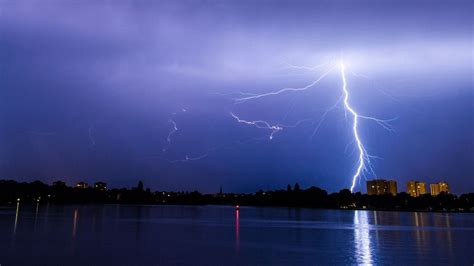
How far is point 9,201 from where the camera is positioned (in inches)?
6959

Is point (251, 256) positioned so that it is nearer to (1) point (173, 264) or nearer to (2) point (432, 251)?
(1) point (173, 264)

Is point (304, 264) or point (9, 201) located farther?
point (9, 201)

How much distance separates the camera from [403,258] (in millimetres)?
27156

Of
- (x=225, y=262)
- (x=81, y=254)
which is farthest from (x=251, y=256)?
(x=81, y=254)

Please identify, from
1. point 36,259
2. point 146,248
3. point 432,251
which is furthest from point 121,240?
point 432,251

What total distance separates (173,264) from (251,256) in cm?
565

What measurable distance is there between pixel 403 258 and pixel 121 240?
64.5 ft

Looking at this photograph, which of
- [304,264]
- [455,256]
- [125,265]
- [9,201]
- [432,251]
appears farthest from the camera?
[9,201]

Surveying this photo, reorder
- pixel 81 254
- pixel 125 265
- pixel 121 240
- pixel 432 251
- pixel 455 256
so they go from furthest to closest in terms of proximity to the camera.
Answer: pixel 121 240, pixel 432 251, pixel 455 256, pixel 81 254, pixel 125 265

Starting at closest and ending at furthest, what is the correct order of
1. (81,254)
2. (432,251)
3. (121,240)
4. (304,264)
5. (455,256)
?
(304,264) → (81,254) → (455,256) → (432,251) → (121,240)

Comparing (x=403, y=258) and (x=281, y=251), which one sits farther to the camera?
(x=281, y=251)

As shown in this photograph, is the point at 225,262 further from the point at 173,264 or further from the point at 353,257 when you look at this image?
the point at 353,257

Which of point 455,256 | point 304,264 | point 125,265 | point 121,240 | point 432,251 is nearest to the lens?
point 125,265

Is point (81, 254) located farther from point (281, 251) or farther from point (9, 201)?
point (9, 201)
